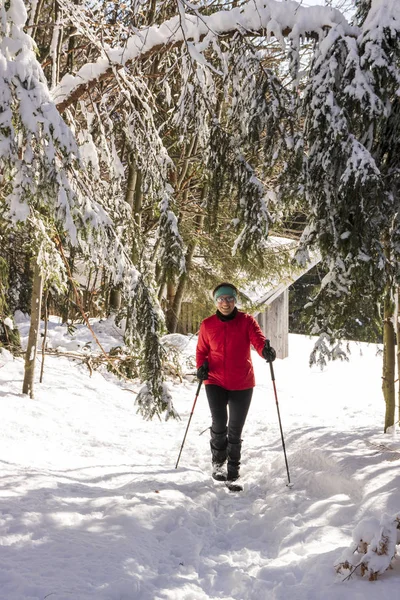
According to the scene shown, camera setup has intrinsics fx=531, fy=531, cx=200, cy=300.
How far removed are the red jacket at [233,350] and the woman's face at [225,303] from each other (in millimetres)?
104

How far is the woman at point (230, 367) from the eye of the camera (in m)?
5.26

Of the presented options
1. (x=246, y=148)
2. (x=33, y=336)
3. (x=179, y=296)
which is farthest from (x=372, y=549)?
(x=179, y=296)

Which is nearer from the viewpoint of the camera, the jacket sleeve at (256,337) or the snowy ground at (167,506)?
the snowy ground at (167,506)

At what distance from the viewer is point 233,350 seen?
208 inches

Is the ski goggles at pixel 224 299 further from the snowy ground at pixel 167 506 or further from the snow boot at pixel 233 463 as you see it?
the snowy ground at pixel 167 506

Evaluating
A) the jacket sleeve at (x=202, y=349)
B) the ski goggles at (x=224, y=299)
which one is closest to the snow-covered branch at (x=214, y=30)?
the ski goggles at (x=224, y=299)

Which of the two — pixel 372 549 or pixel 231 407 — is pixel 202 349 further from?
pixel 372 549

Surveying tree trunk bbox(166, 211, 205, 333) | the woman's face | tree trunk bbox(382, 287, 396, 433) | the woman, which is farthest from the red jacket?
tree trunk bbox(166, 211, 205, 333)

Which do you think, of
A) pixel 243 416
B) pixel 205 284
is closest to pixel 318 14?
pixel 243 416

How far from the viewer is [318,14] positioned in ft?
14.6

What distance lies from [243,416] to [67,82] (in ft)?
12.0

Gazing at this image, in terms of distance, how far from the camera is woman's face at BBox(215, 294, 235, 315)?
5254 mm

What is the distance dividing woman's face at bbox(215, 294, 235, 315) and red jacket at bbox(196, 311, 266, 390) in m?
0.10

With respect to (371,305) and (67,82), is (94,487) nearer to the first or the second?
(371,305)
